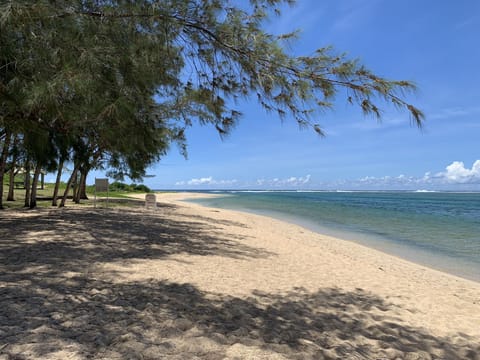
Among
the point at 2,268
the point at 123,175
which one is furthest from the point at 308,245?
the point at 123,175

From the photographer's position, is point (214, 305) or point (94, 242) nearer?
point (214, 305)

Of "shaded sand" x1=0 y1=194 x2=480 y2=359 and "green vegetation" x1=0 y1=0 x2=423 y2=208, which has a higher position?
"green vegetation" x1=0 y1=0 x2=423 y2=208

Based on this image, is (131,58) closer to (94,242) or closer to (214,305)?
(214,305)

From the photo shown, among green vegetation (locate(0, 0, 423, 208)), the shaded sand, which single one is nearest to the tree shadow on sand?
the shaded sand

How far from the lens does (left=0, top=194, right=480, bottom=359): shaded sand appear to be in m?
2.62

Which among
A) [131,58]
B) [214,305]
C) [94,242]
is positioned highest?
[131,58]

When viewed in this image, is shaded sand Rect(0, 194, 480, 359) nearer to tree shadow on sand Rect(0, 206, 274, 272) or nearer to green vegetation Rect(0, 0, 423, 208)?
tree shadow on sand Rect(0, 206, 274, 272)

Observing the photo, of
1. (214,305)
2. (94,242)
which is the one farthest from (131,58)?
(94,242)

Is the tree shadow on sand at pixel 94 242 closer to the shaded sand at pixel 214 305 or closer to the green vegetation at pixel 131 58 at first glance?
the shaded sand at pixel 214 305

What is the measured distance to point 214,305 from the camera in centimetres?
363

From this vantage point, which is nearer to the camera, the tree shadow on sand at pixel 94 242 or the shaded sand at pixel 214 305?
the shaded sand at pixel 214 305

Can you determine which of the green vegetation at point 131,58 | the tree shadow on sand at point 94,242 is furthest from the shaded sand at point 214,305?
the green vegetation at point 131,58

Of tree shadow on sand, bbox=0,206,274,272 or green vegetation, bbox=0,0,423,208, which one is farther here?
tree shadow on sand, bbox=0,206,274,272

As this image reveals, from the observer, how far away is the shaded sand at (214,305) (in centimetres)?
262
